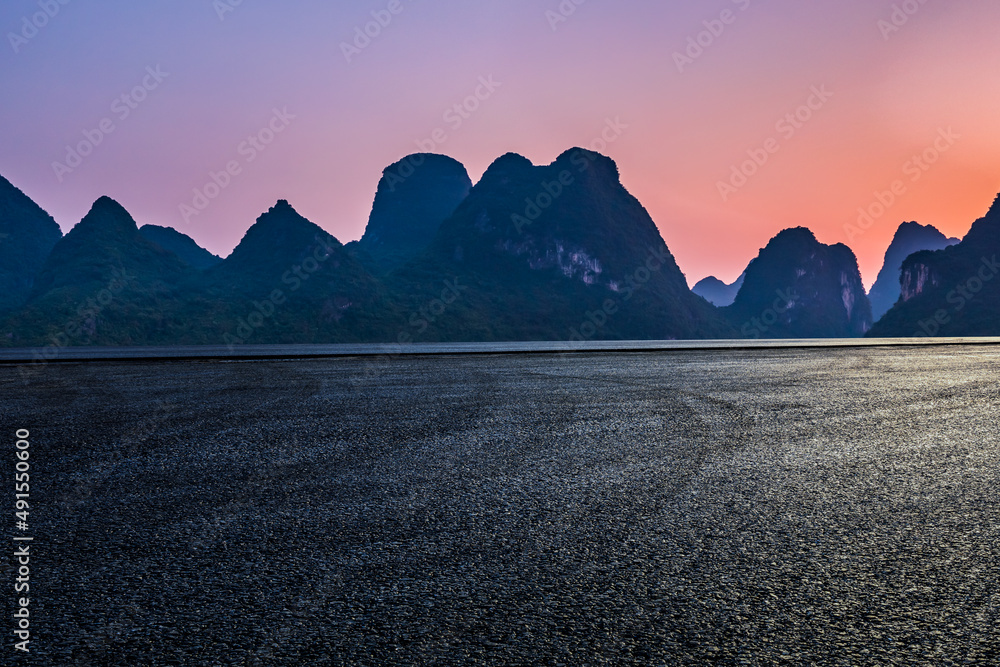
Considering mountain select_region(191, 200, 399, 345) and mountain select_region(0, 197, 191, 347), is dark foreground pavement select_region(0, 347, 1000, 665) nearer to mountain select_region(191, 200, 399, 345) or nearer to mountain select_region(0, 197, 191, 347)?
mountain select_region(0, 197, 191, 347)

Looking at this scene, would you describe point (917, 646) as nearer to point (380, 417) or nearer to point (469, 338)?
point (380, 417)

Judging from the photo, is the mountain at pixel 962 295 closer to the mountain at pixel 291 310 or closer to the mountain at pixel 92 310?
the mountain at pixel 291 310

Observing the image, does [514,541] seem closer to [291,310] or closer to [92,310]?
[291,310]

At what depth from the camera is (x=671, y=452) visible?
22.1ft

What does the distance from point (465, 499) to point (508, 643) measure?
7.89 ft

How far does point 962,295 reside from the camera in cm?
18700

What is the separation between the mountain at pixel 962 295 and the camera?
178m

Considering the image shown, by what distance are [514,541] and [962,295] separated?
Answer: 226 metres

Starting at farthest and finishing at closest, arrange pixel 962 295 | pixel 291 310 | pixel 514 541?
pixel 291 310 → pixel 962 295 → pixel 514 541

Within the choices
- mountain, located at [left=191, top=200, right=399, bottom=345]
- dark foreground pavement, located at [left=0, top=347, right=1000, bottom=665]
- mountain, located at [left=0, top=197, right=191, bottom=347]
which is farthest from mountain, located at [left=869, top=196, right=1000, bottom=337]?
mountain, located at [left=0, top=197, right=191, bottom=347]

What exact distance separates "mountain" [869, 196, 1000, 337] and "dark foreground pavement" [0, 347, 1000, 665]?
203 meters

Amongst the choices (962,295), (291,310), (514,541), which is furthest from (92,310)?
(962,295)

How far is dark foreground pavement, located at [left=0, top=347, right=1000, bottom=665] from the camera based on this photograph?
253cm

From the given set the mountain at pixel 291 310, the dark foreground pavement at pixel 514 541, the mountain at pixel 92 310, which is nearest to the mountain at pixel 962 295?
the mountain at pixel 291 310
